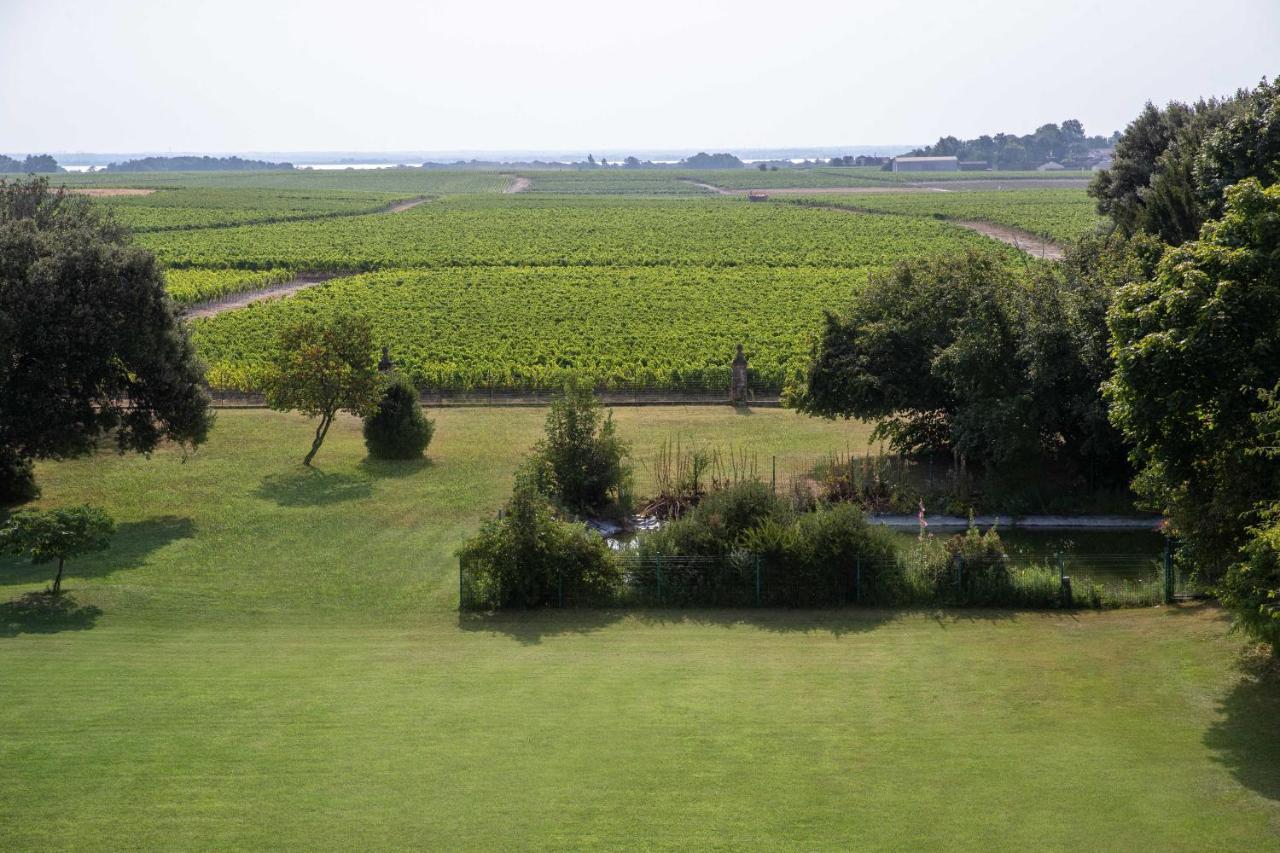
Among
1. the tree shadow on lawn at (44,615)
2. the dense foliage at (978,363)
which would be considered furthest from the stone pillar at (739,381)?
the tree shadow on lawn at (44,615)

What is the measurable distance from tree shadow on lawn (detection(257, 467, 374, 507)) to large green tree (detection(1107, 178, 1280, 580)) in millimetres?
20079

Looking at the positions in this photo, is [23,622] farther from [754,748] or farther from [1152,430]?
[1152,430]

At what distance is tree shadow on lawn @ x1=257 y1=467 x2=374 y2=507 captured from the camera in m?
33.1

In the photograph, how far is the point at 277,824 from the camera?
15.4 m

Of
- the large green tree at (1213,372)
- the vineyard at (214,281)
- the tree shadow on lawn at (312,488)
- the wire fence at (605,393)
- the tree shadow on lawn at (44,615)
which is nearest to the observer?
the large green tree at (1213,372)

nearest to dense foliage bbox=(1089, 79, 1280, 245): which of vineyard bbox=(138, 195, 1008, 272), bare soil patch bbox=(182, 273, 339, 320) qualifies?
vineyard bbox=(138, 195, 1008, 272)

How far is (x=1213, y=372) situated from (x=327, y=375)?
81.1 feet

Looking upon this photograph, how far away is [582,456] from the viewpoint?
3145cm

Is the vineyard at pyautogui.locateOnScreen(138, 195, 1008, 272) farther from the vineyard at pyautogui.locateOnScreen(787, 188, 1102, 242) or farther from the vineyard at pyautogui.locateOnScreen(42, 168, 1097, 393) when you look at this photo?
the vineyard at pyautogui.locateOnScreen(787, 188, 1102, 242)

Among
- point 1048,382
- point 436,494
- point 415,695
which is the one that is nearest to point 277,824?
point 415,695

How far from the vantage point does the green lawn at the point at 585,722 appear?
50.8 feet

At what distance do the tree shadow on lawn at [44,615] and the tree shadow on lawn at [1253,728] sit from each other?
61.9 ft

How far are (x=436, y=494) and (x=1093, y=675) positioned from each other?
18.2 meters

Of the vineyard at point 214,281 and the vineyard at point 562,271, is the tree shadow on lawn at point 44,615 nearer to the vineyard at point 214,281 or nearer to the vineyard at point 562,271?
the vineyard at point 562,271
